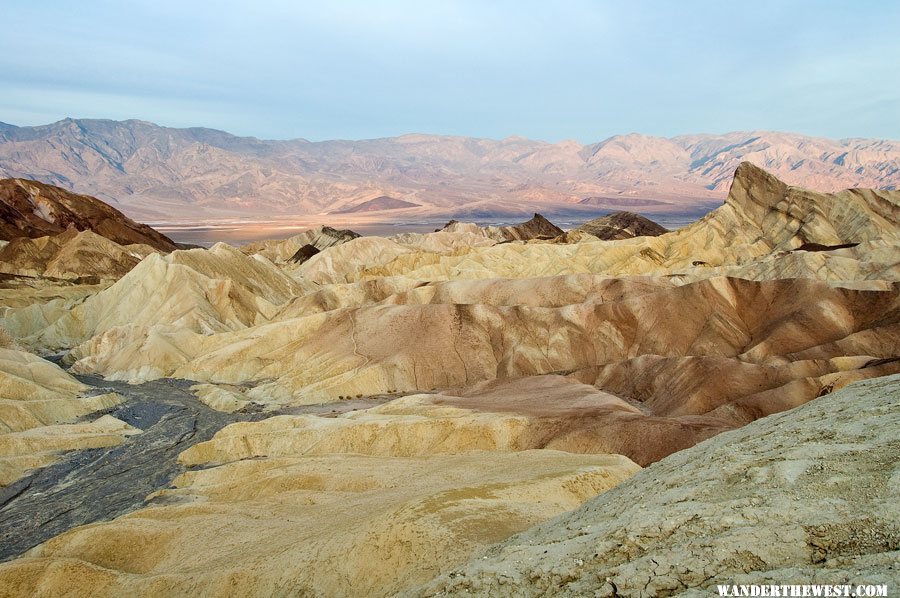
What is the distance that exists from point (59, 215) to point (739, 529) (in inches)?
5429

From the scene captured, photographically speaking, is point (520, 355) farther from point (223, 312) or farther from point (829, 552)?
point (829, 552)

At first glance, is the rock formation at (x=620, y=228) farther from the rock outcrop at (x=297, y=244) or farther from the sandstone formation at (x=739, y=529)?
the sandstone formation at (x=739, y=529)

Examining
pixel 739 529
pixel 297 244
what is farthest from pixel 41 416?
pixel 297 244

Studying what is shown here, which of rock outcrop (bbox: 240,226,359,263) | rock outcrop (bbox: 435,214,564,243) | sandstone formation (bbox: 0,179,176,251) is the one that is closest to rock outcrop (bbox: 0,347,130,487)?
sandstone formation (bbox: 0,179,176,251)

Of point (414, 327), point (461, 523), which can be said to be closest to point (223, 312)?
point (414, 327)

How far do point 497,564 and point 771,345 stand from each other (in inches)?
1550

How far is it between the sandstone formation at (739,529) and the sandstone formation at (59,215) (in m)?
121

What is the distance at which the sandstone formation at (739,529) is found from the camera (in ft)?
31.9

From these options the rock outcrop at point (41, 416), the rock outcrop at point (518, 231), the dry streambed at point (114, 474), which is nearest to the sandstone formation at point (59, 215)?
the rock outcrop at point (518, 231)

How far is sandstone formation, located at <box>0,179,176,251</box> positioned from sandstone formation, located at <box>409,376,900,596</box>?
120632 millimetres

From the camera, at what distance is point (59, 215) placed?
125188mm

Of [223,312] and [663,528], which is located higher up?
[663,528]

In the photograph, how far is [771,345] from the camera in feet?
152

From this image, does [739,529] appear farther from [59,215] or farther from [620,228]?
[59,215]
